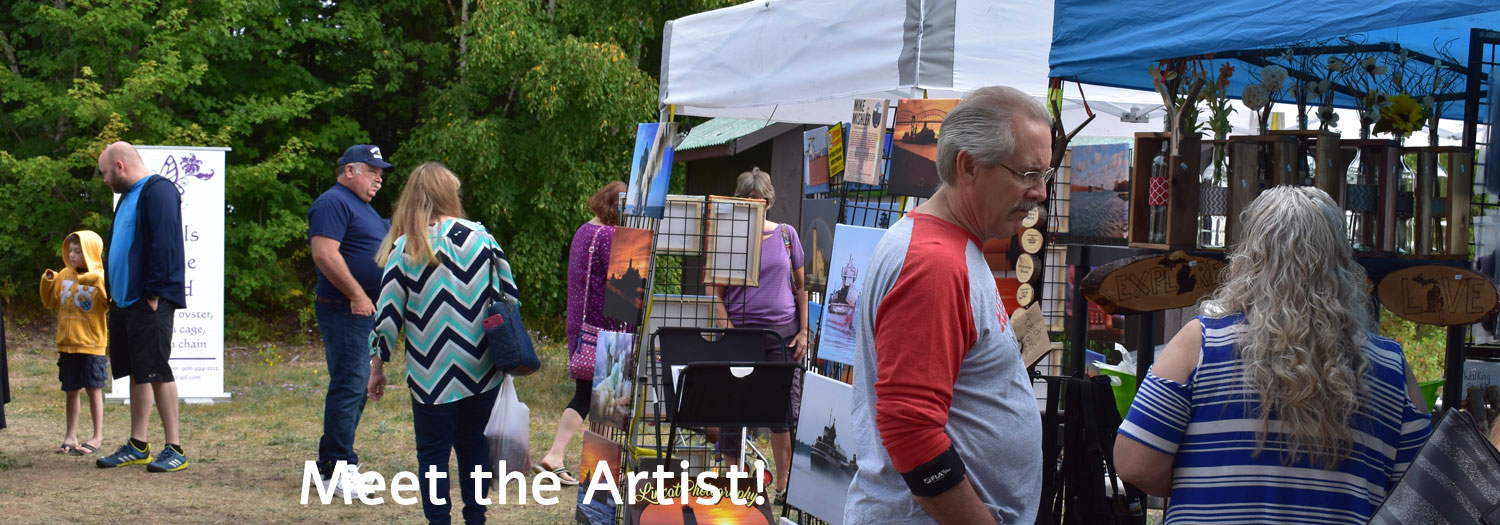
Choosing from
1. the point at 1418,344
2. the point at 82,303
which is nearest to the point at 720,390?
the point at 82,303

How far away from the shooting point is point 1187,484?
217cm

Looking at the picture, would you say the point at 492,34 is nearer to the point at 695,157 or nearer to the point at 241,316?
the point at 695,157

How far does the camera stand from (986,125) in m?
1.87

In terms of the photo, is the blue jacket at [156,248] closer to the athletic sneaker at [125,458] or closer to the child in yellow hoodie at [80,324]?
the child in yellow hoodie at [80,324]

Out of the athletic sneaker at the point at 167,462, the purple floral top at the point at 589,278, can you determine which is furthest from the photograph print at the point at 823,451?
the athletic sneaker at the point at 167,462

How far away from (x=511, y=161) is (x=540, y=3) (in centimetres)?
195

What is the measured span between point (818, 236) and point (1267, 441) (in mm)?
2310

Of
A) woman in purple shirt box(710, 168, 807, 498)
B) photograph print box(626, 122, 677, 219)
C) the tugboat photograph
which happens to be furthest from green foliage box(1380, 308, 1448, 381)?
the tugboat photograph

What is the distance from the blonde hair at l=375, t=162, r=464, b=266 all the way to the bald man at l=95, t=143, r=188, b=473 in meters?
2.16

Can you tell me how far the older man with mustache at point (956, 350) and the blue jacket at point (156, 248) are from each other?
5068 mm

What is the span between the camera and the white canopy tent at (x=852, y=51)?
10.9ft

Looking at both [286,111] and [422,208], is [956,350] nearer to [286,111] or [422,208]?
[422,208]

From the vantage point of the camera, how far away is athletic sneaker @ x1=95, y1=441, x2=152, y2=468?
6406 mm

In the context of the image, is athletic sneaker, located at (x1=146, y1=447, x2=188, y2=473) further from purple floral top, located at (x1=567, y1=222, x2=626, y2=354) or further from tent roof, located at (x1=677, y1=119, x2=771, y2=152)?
tent roof, located at (x1=677, y1=119, x2=771, y2=152)
